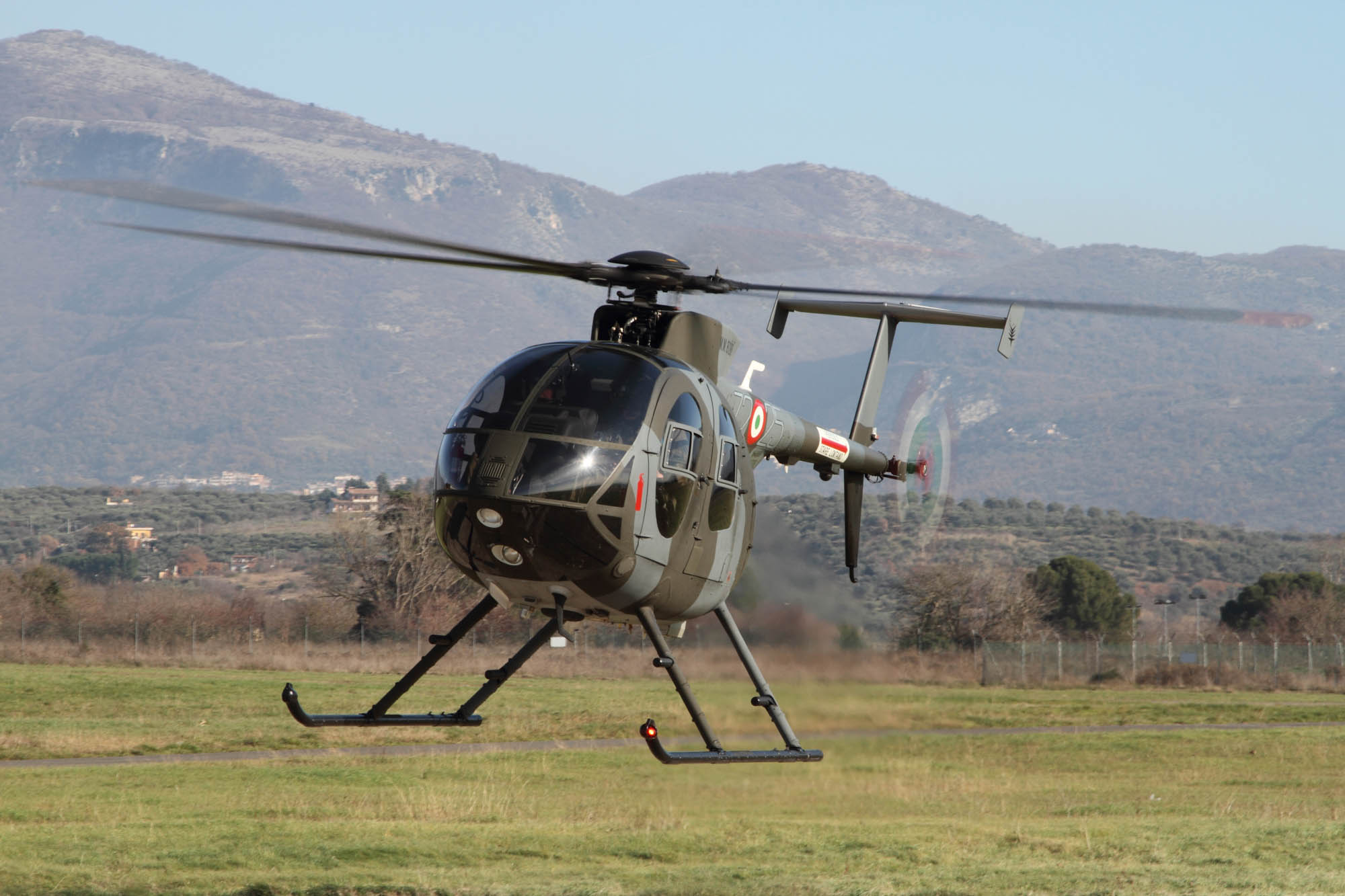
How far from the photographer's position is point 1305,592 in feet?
276

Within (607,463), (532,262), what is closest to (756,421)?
(532,262)

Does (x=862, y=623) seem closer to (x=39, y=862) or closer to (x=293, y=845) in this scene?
(x=293, y=845)

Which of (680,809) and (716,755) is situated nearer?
(716,755)

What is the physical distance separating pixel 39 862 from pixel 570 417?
12.3 m

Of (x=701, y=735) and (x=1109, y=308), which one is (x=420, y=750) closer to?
(x=701, y=735)

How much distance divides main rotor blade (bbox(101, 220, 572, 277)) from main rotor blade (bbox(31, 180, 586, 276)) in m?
0.16

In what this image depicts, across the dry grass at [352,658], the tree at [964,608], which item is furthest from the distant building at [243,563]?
the tree at [964,608]

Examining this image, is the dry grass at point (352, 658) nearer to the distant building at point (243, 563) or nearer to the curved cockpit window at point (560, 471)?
the curved cockpit window at point (560, 471)

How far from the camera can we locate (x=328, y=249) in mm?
12914

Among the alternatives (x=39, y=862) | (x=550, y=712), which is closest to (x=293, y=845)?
(x=39, y=862)

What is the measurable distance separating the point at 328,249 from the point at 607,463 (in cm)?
308

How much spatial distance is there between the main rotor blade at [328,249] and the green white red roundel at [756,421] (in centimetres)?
321

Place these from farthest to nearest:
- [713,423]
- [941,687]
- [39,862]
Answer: [941,687]
[39,862]
[713,423]

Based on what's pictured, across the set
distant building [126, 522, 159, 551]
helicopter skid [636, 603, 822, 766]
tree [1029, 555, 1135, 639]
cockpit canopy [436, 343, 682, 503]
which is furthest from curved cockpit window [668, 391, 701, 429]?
distant building [126, 522, 159, 551]
